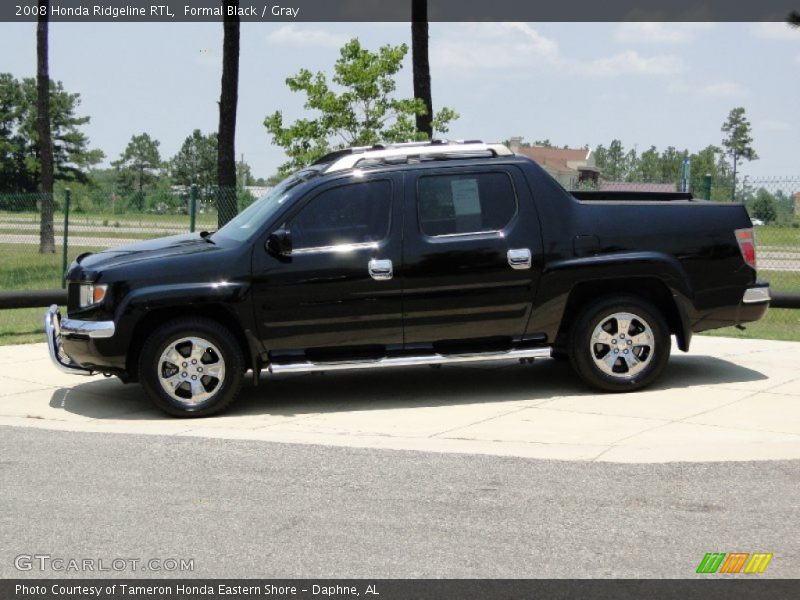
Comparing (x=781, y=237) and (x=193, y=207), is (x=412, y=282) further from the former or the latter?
(x=193, y=207)

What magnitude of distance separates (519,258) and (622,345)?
44.5 inches

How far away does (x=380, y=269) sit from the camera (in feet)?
28.3

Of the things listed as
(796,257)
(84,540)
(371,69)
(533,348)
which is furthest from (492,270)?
(371,69)

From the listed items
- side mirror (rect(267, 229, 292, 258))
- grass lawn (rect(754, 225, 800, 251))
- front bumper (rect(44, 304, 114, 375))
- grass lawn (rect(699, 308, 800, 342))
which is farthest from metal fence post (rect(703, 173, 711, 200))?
front bumper (rect(44, 304, 114, 375))

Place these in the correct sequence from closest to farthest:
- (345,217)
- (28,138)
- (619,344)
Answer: (345,217) < (619,344) < (28,138)

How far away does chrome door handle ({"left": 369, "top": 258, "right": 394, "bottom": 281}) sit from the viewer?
8617 mm

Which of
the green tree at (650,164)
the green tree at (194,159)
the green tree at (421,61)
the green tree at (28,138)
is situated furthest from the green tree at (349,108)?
the green tree at (650,164)

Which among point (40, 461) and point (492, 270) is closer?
point (40, 461)

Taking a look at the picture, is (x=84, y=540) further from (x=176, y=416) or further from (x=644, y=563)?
(x=176, y=416)

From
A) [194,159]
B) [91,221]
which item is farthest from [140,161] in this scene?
[91,221]

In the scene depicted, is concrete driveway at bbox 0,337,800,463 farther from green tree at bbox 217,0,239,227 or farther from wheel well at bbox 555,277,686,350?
green tree at bbox 217,0,239,227

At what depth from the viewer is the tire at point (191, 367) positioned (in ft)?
27.7

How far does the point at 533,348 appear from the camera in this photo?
29.6ft
